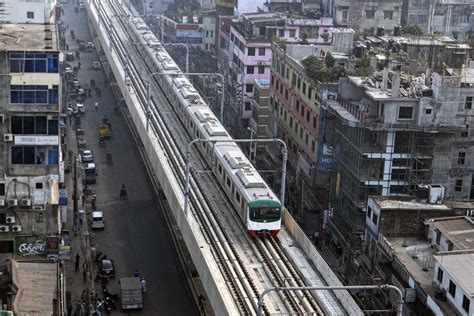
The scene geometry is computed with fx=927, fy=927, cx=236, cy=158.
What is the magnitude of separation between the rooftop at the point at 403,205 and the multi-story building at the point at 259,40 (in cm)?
3553

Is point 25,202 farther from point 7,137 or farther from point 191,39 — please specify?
point 191,39

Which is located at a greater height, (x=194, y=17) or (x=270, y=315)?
(x=194, y=17)

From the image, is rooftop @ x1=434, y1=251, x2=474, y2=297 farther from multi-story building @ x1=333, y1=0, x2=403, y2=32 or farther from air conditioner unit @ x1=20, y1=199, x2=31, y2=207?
multi-story building @ x1=333, y1=0, x2=403, y2=32

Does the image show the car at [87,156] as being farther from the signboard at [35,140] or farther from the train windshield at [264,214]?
the train windshield at [264,214]

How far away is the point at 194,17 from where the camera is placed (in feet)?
396

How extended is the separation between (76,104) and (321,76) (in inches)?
1615

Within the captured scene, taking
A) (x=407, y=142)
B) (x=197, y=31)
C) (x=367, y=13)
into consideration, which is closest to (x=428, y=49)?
(x=407, y=142)

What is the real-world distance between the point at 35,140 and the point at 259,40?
41.5 metres

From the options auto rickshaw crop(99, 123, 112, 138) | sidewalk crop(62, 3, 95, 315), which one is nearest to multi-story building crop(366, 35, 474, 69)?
auto rickshaw crop(99, 123, 112, 138)

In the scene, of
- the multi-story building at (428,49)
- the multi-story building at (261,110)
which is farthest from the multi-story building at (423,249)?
the multi-story building at (261,110)

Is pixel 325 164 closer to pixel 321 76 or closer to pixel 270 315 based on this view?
pixel 321 76

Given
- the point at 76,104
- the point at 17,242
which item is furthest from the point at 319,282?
the point at 76,104

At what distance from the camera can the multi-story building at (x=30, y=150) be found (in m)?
53.7

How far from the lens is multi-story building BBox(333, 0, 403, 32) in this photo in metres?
95.9
